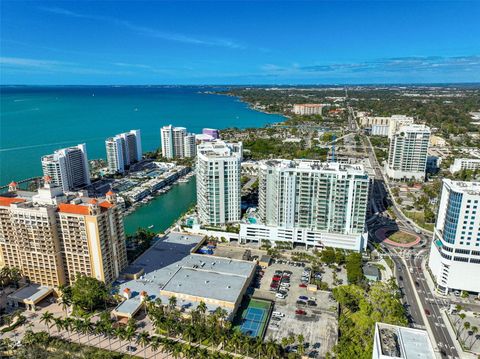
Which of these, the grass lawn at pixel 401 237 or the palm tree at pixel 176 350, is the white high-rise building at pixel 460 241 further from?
the palm tree at pixel 176 350

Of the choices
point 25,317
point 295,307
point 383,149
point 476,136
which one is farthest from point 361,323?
point 476,136

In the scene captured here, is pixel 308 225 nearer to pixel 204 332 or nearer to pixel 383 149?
pixel 204 332

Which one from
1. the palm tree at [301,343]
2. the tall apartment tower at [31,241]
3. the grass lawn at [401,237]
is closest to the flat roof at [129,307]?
the tall apartment tower at [31,241]

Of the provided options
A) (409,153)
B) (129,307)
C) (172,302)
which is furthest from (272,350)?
(409,153)

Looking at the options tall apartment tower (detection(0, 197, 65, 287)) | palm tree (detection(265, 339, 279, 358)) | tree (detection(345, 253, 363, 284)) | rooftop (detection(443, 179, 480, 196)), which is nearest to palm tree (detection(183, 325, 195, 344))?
palm tree (detection(265, 339, 279, 358))

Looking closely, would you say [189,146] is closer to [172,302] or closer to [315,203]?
[315,203]

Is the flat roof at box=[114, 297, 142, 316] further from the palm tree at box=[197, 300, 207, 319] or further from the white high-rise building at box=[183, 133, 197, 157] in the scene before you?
the white high-rise building at box=[183, 133, 197, 157]
